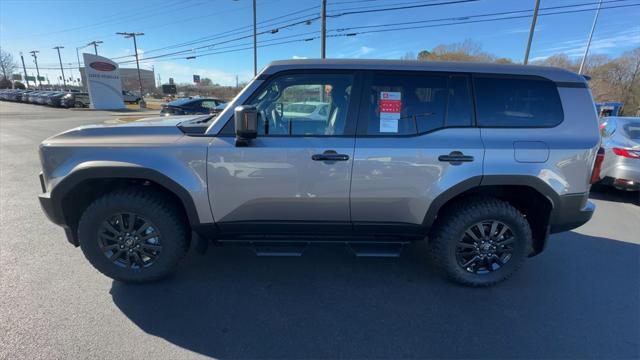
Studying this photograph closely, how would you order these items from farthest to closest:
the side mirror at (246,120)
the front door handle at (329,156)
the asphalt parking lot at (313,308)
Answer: the front door handle at (329,156), the side mirror at (246,120), the asphalt parking lot at (313,308)

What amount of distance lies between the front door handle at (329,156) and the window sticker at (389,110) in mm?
400

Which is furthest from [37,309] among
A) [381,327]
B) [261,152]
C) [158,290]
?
[381,327]

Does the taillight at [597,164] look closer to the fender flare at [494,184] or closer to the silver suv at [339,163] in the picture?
the silver suv at [339,163]

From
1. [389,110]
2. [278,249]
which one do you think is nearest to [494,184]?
[389,110]

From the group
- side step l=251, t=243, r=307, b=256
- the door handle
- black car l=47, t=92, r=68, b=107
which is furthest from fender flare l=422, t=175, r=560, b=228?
black car l=47, t=92, r=68, b=107

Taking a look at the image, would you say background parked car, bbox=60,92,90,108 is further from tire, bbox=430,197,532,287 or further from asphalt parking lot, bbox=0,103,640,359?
tire, bbox=430,197,532,287

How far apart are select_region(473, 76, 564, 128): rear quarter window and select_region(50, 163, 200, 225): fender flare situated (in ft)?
8.44

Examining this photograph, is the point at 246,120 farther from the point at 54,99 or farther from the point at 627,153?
the point at 54,99

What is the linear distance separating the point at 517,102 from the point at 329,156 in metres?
1.69

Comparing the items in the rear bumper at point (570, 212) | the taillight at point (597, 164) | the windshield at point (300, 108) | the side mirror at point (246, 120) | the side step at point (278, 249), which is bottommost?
the side step at point (278, 249)

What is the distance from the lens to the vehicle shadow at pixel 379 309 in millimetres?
2250

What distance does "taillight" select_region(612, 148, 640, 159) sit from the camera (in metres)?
5.19

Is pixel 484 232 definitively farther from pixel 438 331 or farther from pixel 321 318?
pixel 321 318

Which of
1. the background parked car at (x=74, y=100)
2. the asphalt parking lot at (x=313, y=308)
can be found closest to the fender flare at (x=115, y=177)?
the asphalt parking lot at (x=313, y=308)
